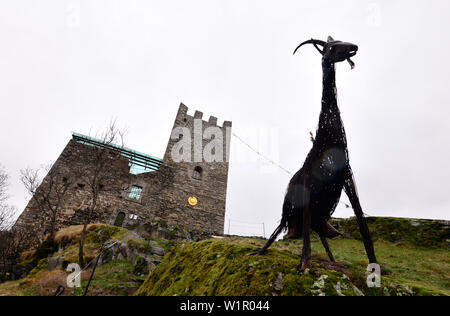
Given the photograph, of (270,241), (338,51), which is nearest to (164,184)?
(270,241)

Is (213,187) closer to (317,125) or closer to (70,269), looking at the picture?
(70,269)

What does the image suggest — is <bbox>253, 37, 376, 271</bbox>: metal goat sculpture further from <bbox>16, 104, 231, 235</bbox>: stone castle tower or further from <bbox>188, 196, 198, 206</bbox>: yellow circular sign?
<bbox>188, 196, 198, 206</bbox>: yellow circular sign

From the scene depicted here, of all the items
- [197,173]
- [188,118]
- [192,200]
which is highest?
[188,118]

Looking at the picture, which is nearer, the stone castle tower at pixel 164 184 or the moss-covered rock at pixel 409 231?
the moss-covered rock at pixel 409 231

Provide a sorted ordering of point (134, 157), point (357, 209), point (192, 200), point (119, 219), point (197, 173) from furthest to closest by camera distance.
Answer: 1. point (134, 157)
2. point (197, 173)
3. point (192, 200)
4. point (119, 219)
5. point (357, 209)

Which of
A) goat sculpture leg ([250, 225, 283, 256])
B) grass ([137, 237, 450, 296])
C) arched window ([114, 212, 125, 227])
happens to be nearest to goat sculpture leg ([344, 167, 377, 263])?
grass ([137, 237, 450, 296])

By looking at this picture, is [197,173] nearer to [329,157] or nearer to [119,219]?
[119,219]

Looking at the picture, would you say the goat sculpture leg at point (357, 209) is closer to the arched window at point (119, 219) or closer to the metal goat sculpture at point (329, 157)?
the metal goat sculpture at point (329, 157)

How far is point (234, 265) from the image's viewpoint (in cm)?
301

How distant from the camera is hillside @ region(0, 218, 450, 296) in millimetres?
2410

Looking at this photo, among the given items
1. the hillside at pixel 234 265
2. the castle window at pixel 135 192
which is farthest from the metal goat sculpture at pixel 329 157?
the castle window at pixel 135 192

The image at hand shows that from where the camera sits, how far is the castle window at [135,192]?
1733cm

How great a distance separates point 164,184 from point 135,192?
230cm

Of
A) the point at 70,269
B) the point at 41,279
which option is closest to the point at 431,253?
the point at 70,269
